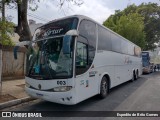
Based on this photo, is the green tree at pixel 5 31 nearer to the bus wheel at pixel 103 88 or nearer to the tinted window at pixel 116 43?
the bus wheel at pixel 103 88

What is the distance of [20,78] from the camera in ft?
44.7

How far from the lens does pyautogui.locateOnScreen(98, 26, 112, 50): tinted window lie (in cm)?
808

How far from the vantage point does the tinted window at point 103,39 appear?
8.08m

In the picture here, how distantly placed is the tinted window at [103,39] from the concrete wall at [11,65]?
716 centimetres

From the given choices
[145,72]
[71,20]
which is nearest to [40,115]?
[71,20]

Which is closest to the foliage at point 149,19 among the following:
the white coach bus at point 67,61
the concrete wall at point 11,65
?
A: the concrete wall at point 11,65

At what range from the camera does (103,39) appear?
8.47 m

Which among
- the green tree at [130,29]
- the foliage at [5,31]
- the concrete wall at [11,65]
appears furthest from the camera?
the green tree at [130,29]

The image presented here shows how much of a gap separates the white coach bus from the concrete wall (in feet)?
20.2

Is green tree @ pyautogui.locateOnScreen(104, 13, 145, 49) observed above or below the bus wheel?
above

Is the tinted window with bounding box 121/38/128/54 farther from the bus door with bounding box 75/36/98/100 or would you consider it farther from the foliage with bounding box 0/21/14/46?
the foliage with bounding box 0/21/14/46

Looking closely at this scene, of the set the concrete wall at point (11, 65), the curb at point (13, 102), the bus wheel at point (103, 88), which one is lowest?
the curb at point (13, 102)

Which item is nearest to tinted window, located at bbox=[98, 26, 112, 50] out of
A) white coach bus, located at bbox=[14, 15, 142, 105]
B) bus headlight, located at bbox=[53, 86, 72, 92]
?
white coach bus, located at bbox=[14, 15, 142, 105]

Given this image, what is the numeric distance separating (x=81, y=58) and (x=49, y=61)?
42.8 inches
